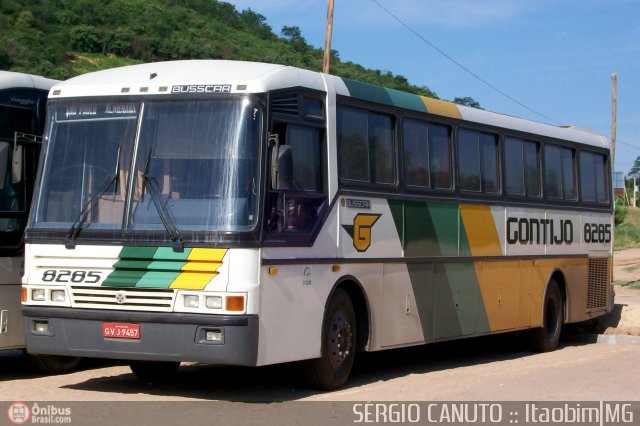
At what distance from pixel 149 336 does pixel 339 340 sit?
2270 mm

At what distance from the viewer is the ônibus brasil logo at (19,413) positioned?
9344mm

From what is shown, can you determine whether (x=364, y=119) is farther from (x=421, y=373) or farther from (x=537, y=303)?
(x=537, y=303)

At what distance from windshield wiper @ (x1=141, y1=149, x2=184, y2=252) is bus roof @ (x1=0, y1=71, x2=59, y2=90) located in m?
2.52

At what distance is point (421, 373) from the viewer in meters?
13.6

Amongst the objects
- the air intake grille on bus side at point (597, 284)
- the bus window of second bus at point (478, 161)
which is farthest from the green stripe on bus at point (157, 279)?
the air intake grille on bus side at point (597, 284)

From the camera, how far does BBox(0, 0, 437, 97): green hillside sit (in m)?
57.5

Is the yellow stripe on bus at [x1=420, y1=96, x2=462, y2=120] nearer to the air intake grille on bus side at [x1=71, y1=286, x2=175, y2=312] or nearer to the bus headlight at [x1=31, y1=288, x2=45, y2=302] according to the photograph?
the air intake grille on bus side at [x1=71, y1=286, x2=175, y2=312]

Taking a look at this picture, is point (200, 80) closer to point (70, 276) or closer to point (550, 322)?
point (70, 276)

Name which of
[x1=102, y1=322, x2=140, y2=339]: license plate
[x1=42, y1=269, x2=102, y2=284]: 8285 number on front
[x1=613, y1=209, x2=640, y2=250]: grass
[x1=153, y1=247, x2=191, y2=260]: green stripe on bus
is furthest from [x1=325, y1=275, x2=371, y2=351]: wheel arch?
[x1=613, y1=209, x2=640, y2=250]: grass

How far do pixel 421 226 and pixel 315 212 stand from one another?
2.53m

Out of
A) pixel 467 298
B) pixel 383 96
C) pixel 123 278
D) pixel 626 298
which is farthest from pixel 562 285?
pixel 123 278

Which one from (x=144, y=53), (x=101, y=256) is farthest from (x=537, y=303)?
(x=144, y=53)

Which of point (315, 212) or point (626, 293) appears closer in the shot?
point (315, 212)

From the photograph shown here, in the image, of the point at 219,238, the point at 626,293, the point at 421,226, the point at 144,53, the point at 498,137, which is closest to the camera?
the point at 219,238
